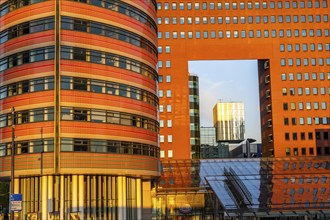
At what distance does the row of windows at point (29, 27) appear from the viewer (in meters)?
52.2

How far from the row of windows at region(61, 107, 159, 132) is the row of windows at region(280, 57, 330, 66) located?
68502 millimetres

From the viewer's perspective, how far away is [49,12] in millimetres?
52188

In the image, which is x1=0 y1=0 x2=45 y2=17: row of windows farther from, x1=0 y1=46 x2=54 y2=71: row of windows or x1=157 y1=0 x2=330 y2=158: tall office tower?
x1=157 y1=0 x2=330 y2=158: tall office tower

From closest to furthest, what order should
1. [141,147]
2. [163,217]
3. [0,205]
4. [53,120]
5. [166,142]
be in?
[53,120] → [141,147] → [163,217] → [0,205] → [166,142]

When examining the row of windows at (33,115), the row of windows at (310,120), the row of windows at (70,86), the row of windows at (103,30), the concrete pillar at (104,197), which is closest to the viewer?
the row of windows at (33,115)

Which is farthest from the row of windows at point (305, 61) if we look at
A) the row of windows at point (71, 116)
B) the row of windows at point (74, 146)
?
the row of windows at point (74, 146)

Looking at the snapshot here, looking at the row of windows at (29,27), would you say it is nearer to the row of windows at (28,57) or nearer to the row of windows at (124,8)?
the row of windows at (28,57)

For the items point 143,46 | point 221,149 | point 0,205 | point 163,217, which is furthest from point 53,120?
point 221,149

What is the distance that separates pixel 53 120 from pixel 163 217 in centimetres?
1924

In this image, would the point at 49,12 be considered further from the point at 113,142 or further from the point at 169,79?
the point at 169,79

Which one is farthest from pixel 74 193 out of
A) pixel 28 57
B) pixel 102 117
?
pixel 28 57

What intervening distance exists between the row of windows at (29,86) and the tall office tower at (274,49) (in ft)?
211

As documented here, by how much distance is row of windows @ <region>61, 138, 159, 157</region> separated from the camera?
167ft

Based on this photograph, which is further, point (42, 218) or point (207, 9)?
point (207, 9)
